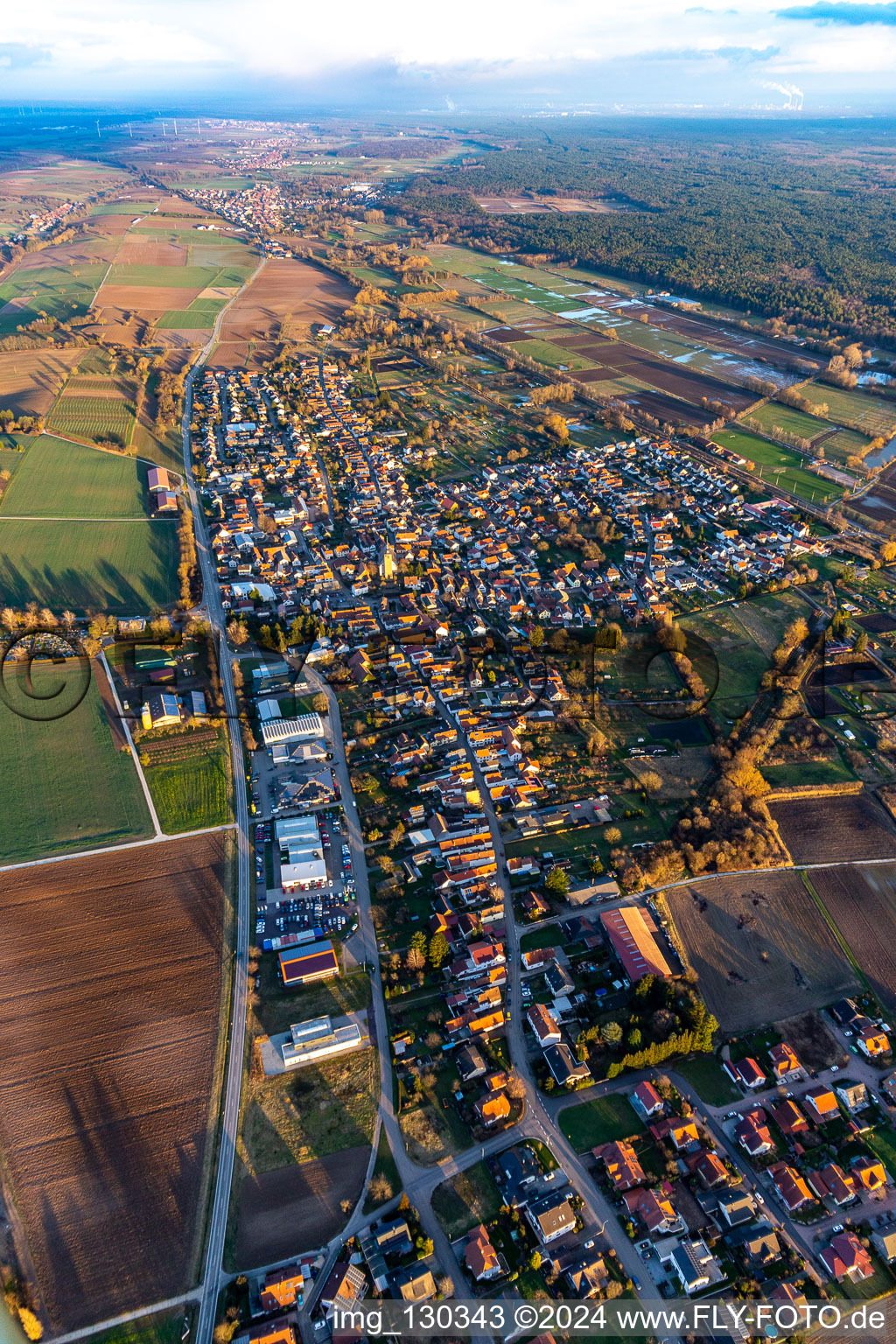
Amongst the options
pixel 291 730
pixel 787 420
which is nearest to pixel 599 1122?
pixel 291 730

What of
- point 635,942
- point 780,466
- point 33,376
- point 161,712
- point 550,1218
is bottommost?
point 550,1218

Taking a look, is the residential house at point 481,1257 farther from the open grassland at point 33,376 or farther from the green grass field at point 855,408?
the green grass field at point 855,408

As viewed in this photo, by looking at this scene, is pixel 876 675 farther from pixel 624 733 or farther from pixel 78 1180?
pixel 78 1180

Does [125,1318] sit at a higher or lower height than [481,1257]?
lower

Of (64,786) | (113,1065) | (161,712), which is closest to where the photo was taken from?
(113,1065)

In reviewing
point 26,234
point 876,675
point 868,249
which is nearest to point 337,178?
point 26,234

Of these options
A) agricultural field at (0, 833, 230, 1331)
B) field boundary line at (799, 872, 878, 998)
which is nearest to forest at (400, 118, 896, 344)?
field boundary line at (799, 872, 878, 998)

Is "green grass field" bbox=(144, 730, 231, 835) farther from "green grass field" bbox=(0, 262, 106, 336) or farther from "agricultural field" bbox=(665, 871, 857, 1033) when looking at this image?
"green grass field" bbox=(0, 262, 106, 336)

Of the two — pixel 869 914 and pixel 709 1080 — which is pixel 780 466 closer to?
pixel 869 914
